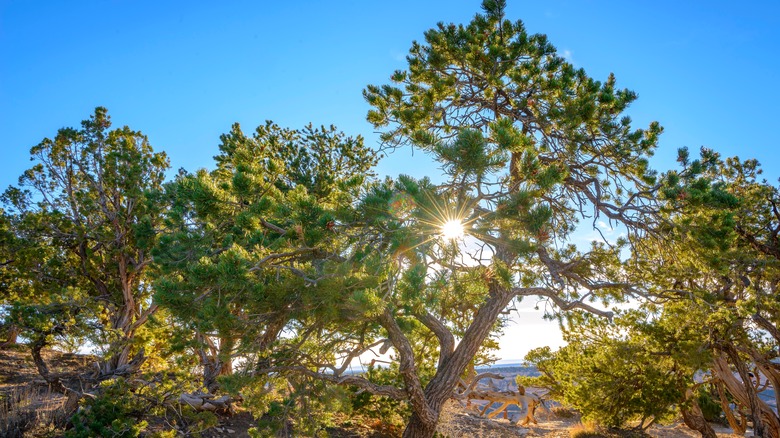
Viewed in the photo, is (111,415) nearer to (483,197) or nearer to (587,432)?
(483,197)

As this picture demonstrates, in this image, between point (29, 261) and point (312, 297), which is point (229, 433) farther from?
point (29, 261)

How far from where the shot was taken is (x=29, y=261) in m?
9.93

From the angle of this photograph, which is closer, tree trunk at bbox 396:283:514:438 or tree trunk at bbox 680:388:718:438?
tree trunk at bbox 396:283:514:438

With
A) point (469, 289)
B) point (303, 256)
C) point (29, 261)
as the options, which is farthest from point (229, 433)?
point (29, 261)

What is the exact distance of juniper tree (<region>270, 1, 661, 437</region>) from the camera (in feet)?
12.0

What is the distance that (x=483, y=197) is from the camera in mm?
3934

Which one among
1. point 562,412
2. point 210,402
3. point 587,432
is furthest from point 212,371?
point 562,412

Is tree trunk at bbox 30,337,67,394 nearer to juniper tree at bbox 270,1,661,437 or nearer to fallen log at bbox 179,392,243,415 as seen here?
fallen log at bbox 179,392,243,415

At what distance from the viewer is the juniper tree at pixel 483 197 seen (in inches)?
144

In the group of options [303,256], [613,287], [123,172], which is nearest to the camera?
[303,256]

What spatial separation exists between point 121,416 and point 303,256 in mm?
3855

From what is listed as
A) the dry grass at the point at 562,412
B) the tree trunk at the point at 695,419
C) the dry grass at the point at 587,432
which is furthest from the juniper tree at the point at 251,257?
the dry grass at the point at 562,412

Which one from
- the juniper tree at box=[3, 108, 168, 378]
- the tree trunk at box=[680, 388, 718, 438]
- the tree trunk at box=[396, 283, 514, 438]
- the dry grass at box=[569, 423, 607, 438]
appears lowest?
the dry grass at box=[569, 423, 607, 438]

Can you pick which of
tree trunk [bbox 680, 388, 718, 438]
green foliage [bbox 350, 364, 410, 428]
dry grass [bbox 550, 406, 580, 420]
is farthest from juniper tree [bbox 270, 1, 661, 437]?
dry grass [bbox 550, 406, 580, 420]
